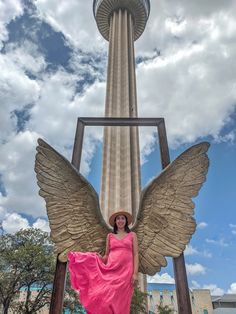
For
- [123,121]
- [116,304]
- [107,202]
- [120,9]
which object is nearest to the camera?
[116,304]

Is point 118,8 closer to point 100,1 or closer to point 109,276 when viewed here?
point 100,1

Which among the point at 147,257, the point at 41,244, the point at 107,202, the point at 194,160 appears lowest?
the point at 147,257

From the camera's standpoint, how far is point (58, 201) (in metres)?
4.30

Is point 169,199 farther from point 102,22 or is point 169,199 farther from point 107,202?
point 102,22

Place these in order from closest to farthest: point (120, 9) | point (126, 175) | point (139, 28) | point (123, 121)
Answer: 1. point (123, 121)
2. point (126, 175)
3. point (120, 9)
4. point (139, 28)

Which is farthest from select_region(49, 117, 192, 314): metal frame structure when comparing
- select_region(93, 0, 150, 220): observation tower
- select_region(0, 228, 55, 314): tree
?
select_region(93, 0, 150, 220): observation tower

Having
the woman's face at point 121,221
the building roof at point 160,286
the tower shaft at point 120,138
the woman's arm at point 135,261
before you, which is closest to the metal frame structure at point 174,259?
the woman's arm at point 135,261

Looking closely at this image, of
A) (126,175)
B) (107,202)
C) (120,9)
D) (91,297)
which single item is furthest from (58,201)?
(120,9)

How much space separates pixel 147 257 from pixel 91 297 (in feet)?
3.68

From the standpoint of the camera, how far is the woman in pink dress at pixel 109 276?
10.8 ft

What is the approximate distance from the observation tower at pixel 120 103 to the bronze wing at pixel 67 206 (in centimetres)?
2015

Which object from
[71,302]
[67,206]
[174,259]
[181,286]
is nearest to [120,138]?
[71,302]

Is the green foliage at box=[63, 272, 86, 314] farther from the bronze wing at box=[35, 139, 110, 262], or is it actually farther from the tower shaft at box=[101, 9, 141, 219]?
the bronze wing at box=[35, 139, 110, 262]

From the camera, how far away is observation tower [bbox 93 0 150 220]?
1052 inches
